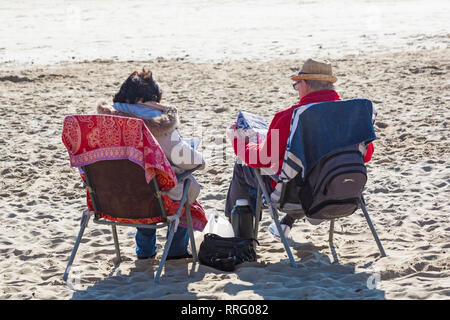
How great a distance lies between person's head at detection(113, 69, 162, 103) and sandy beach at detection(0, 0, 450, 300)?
1.16m

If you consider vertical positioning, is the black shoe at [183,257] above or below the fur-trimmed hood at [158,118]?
below

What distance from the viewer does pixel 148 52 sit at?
15.4m

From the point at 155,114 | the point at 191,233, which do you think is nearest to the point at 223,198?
the point at 191,233

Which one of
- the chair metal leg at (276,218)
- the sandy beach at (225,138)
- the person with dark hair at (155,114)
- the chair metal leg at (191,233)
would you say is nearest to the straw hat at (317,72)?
the chair metal leg at (276,218)

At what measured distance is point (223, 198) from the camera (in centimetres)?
636

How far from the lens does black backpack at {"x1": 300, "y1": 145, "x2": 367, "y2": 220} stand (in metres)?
4.27

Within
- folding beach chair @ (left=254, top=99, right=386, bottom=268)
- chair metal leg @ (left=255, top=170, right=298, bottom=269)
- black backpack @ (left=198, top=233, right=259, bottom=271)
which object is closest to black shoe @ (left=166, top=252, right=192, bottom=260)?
black backpack @ (left=198, top=233, right=259, bottom=271)

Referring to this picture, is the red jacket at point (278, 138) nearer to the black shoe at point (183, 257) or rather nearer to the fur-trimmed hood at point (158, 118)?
the fur-trimmed hood at point (158, 118)

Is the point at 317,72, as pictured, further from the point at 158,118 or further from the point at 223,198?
the point at 223,198

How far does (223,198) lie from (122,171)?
227cm

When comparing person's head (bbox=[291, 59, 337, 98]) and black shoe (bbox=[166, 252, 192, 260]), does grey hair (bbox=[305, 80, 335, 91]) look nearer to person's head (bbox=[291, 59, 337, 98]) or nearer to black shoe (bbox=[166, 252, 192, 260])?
person's head (bbox=[291, 59, 337, 98])

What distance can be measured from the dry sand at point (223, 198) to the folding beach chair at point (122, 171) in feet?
1.25

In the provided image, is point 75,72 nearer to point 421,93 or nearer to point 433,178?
point 421,93

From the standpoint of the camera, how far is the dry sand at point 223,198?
4215 millimetres
